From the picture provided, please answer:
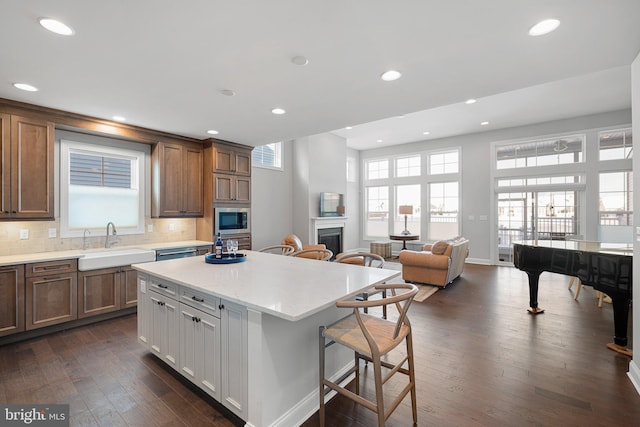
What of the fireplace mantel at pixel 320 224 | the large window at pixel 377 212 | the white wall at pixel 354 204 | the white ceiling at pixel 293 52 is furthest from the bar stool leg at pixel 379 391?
the large window at pixel 377 212

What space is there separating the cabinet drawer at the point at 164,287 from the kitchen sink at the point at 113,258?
1485mm

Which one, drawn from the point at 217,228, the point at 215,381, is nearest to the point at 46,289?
the point at 217,228

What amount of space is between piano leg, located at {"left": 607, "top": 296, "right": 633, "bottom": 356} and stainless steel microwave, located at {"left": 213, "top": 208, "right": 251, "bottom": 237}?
5074 millimetres

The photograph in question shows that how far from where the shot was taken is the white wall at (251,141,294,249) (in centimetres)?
641

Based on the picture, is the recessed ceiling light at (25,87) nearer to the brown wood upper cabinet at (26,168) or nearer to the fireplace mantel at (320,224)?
the brown wood upper cabinet at (26,168)

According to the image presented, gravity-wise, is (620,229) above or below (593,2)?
below

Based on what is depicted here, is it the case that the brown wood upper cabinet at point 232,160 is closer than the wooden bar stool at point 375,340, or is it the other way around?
the wooden bar stool at point 375,340

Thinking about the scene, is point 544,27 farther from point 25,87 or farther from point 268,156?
point 268,156

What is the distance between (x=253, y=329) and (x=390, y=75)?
2.39 metres

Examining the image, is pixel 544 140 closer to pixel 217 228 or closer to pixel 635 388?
pixel 635 388

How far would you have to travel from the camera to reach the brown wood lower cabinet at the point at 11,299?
2967 mm

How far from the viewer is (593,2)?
1.71 m

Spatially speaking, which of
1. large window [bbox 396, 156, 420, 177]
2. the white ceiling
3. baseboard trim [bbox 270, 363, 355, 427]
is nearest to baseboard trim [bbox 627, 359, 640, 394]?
baseboard trim [bbox 270, 363, 355, 427]

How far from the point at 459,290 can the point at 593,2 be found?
4.26 m
